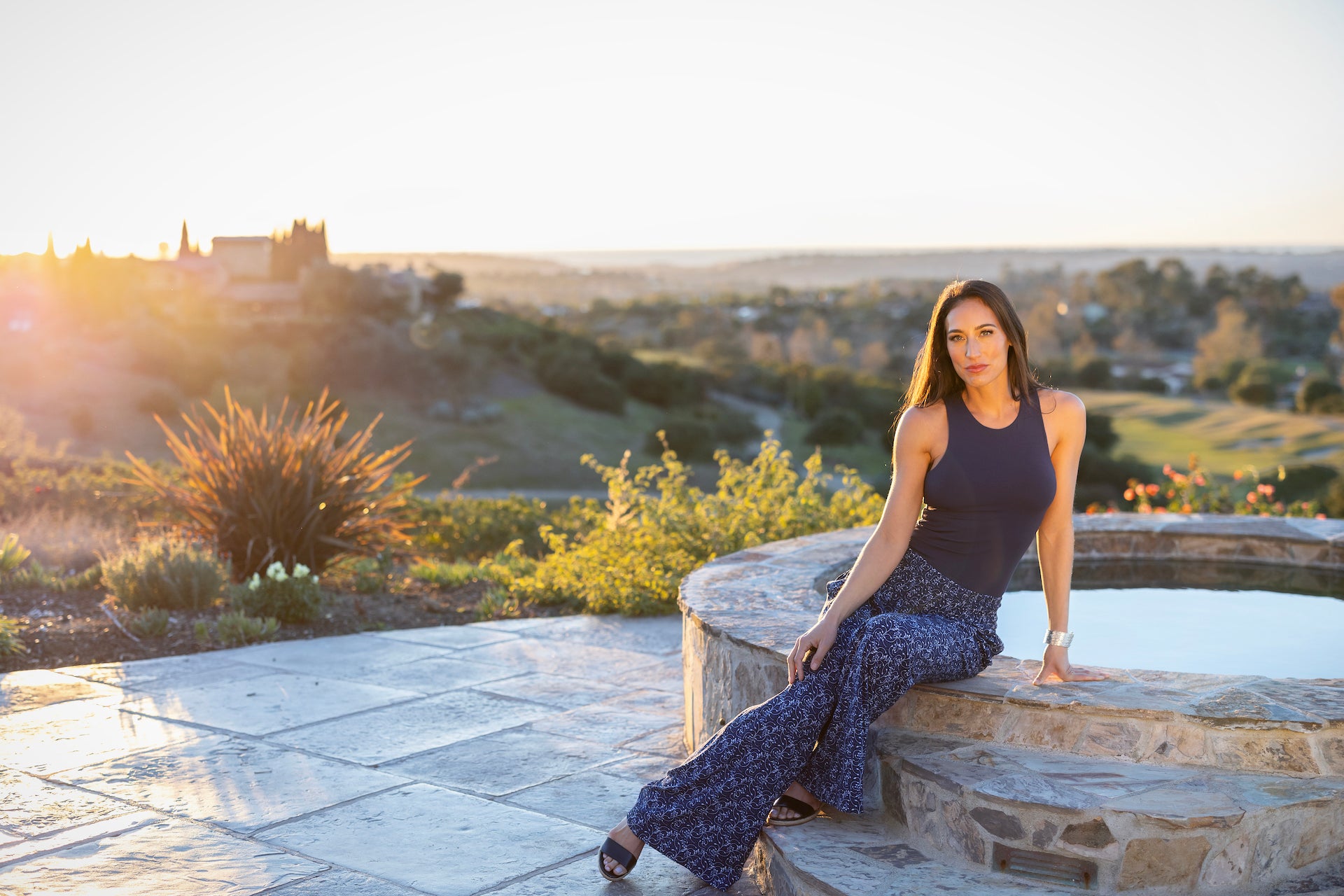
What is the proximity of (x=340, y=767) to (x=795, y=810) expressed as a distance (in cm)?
154

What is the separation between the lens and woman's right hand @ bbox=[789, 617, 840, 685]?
262 centimetres

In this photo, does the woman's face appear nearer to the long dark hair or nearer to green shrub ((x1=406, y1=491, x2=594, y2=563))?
the long dark hair

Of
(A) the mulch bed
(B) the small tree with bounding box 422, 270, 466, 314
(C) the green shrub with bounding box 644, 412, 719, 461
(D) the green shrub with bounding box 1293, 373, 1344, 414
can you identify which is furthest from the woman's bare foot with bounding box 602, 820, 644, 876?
(B) the small tree with bounding box 422, 270, 466, 314

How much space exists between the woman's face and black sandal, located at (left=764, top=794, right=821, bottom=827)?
113cm

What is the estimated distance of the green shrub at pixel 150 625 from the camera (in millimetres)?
5047

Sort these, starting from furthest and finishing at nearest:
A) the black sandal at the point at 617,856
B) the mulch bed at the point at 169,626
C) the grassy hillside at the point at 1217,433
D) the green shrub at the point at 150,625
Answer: the grassy hillside at the point at 1217,433 → the green shrub at the point at 150,625 → the mulch bed at the point at 169,626 → the black sandal at the point at 617,856

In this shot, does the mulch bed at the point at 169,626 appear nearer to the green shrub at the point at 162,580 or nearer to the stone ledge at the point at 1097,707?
the green shrub at the point at 162,580

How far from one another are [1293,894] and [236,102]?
16.1 m

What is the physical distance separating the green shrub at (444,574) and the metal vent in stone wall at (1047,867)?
4.63m

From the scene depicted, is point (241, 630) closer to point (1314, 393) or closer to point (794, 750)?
point (794, 750)

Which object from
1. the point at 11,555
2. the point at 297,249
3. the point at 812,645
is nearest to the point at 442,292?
the point at 297,249

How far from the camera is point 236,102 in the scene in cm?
1547

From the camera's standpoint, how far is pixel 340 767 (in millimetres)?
3502

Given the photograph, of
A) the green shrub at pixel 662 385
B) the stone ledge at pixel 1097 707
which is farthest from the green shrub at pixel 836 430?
the stone ledge at pixel 1097 707
